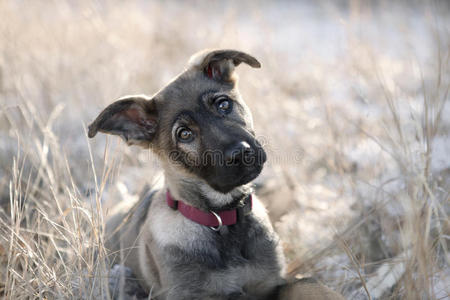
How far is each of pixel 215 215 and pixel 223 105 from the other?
2.60ft

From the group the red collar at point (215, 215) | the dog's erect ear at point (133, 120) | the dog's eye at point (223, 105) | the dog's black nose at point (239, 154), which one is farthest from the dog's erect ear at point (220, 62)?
the red collar at point (215, 215)

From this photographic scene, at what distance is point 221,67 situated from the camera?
330cm

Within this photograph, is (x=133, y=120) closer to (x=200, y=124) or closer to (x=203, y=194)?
(x=200, y=124)

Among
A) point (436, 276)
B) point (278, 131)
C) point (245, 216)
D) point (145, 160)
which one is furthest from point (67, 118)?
point (436, 276)

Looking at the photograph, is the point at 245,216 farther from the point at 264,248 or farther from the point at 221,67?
the point at 221,67

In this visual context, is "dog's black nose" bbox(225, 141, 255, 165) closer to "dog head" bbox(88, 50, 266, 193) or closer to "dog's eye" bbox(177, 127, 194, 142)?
"dog head" bbox(88, 50, 266, 193)

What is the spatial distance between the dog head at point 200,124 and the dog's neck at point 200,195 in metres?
0.07

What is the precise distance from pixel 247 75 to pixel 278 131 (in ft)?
3.66

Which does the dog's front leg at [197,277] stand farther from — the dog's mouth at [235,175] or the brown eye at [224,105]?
the brown eye at [224,105]

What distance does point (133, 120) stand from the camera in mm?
3104

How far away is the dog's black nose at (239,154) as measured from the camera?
2589 mm

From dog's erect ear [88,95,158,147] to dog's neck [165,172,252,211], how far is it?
399 millimetres

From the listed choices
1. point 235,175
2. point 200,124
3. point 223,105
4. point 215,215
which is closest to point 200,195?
point 215,215

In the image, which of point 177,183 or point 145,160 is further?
point 145,160
